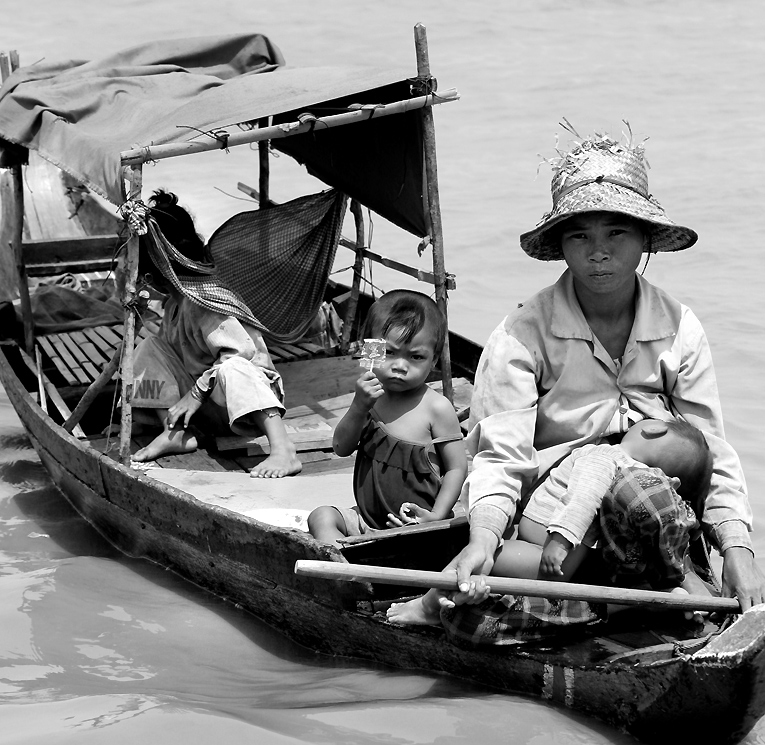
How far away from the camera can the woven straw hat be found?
9.00 ft

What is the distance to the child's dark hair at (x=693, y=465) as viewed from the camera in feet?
8.98

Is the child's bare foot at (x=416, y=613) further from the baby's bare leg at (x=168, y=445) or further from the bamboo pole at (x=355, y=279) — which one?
the bamboo pole at (x=355, y=279)

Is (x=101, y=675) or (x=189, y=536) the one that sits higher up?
(x=189, y=536)

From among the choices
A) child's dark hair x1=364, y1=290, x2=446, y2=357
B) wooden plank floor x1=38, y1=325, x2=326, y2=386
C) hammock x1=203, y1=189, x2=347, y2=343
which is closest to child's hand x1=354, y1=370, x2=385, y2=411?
child's dark hair x1=364, y1=290, x2=446, y2=357

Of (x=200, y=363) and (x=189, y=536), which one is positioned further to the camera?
(x=200, y=363)

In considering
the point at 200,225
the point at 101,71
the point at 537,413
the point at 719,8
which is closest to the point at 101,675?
the point at 537,413

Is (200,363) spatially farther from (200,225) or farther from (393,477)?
(200,225)

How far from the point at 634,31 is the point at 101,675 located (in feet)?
50.6

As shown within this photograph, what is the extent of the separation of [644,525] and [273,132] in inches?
89.4

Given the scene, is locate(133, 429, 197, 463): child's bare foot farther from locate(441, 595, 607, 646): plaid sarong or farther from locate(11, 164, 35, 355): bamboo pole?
locate(441, 595, 607, 646): plaid sarong

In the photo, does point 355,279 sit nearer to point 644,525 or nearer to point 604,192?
point 604,192

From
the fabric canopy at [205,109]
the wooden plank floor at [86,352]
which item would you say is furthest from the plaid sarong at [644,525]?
the wooden plank floor at [86,352]

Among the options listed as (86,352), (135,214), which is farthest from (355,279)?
(135,214)

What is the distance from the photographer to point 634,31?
16.6 m
